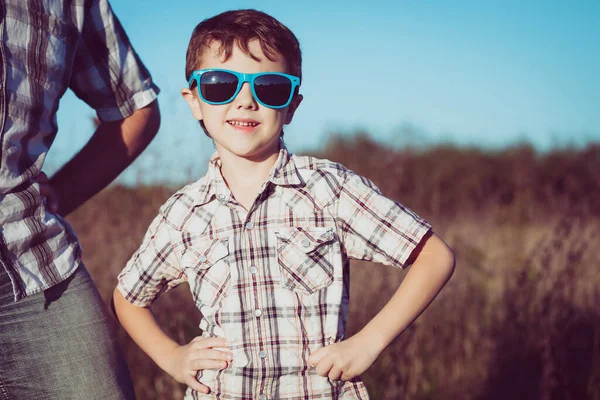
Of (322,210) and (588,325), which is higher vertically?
(322,210)

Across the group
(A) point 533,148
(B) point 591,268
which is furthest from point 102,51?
(A) point 533,148

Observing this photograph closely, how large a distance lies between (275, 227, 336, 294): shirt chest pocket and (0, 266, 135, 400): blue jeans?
21.7 inches

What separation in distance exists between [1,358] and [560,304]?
308cm

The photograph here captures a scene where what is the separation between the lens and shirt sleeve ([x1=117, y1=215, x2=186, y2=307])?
1699 millimetres

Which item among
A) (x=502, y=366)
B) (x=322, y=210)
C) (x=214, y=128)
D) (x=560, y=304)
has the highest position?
(x=214, y=128)

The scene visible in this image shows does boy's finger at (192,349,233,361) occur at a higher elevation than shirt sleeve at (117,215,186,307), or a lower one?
lower

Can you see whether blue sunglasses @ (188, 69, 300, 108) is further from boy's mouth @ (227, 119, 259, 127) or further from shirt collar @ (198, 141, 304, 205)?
shirt collar @ (198, 141, 304, 205)

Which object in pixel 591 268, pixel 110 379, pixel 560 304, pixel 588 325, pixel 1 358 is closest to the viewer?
pixel 1 358

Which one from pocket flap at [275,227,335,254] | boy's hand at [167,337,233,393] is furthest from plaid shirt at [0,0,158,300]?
pocket flap at [275,227,335,254]

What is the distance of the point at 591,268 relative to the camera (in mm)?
4547

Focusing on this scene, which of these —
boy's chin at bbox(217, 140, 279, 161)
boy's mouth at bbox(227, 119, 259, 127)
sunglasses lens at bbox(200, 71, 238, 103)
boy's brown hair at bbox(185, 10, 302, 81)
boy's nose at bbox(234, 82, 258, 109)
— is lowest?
boy's chin at bbox(217, 140, 279, 161)

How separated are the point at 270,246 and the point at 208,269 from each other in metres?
0.18

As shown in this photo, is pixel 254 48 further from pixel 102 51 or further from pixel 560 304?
pixel 560 304

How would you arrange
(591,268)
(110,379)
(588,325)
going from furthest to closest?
(591,268) → (588,325) → (110,379)
